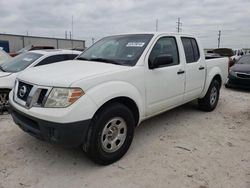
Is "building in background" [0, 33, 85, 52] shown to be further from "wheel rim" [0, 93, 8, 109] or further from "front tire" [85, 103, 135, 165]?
"front tire" [85, 103, 135, 165]

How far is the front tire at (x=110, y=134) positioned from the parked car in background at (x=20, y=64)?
3.12m

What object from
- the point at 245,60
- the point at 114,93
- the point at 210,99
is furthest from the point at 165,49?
the point at 245,60

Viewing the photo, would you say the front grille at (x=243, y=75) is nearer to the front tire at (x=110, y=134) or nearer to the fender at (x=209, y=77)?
the fender at (x=209, y=77)

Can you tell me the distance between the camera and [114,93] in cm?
322

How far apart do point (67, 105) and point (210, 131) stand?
297cm

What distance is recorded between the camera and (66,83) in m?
2.90

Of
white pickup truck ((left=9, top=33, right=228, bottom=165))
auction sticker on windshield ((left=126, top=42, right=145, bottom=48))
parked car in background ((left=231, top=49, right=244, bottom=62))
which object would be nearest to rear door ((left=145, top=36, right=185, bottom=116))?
white pickup truck ((left=9, top=33, right=228, bottom=165))

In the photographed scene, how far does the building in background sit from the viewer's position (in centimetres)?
3364

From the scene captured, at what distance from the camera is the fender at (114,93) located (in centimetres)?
302

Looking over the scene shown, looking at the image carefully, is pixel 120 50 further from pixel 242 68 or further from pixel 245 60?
pixel 245 60

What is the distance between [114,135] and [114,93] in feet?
2.00

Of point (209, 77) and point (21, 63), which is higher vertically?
point (21, 63)

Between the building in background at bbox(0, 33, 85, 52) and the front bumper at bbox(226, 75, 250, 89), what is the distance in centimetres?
2952

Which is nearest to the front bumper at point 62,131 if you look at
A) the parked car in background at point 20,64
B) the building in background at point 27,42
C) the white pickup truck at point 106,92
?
the white pickup truck at point 106,92
